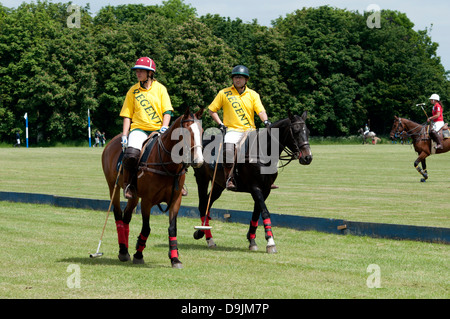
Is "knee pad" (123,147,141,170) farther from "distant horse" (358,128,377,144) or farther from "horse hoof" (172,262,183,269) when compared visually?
"distant horse" (358,128,377,144)

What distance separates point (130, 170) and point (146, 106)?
92cm

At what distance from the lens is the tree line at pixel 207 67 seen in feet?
232

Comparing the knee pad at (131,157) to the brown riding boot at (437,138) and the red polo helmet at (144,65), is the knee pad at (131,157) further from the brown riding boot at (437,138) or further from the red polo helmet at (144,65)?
the brown riding boot at (437,138)

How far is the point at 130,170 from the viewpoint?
9.53 m

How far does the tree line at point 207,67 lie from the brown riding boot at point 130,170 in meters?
59.9

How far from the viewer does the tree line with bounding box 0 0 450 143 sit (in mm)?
70688

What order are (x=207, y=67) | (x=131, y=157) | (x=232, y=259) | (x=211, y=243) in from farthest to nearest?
(x=207, y=67), (x=211, y=243), (x=232, y=259), (x=131, y=157)

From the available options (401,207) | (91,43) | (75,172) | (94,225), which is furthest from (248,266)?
(91,43)

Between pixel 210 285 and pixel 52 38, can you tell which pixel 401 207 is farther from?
pixel 52 38

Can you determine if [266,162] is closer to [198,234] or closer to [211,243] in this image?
[211,243]

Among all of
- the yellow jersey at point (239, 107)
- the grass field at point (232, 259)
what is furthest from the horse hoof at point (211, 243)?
the yellow jersey at point (239, 107)

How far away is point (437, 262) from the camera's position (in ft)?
30.2

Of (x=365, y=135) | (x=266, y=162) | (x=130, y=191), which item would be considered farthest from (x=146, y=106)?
(x=365, y=135)

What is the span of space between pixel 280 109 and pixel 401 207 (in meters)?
61.7
